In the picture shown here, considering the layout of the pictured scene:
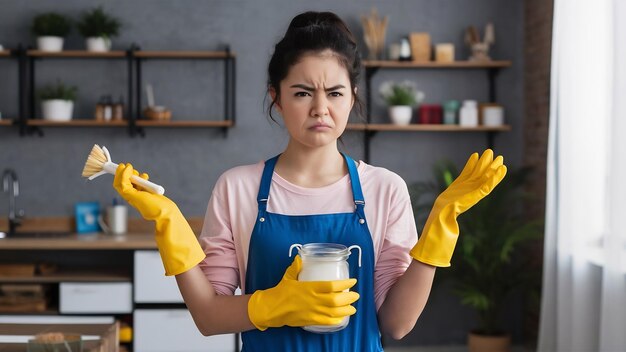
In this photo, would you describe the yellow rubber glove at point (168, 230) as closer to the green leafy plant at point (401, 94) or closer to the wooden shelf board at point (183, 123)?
the wooden shelf board at point (183, 123)

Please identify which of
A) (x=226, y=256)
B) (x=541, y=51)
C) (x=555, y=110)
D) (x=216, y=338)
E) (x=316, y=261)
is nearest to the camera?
(x=316, y=261)

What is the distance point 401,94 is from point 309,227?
340 centimetres

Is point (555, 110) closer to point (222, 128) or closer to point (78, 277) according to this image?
point (222, 128)

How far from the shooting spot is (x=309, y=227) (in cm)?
152

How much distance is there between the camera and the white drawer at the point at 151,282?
4379 mm

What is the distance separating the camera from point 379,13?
498cm

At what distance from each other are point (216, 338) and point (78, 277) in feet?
2.83

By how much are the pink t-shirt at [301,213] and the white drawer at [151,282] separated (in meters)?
2.91

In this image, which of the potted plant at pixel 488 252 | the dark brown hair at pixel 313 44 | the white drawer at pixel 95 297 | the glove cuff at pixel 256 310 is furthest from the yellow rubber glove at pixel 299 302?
the white drawer at pixel 95 297

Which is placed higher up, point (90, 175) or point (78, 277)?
point (90, 175)

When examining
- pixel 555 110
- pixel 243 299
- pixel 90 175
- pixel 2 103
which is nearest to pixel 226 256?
pixel 243 299

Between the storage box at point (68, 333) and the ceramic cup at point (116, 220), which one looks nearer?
the storage box at point (68, 333)

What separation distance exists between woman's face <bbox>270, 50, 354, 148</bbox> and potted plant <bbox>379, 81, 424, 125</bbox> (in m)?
3.36

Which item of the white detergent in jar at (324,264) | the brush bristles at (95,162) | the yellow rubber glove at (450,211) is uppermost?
the brush bristles at (95,162)
